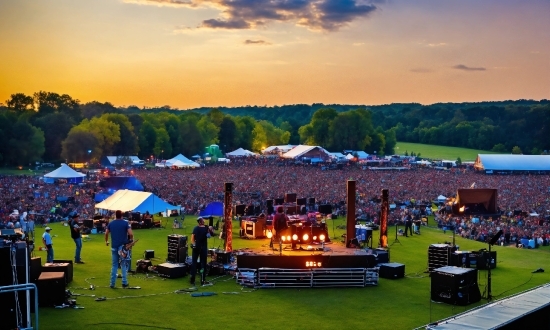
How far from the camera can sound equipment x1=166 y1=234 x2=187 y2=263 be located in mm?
15586

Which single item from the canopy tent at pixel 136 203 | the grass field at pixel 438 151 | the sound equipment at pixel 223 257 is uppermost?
the grass field at pixel 438 151

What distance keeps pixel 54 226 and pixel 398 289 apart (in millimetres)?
17364

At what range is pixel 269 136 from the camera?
134 meters

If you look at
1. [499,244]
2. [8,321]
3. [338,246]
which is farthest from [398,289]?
[499,244]

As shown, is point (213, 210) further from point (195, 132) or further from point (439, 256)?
point (195, 132)

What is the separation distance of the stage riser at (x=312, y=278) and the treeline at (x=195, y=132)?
74.2 m

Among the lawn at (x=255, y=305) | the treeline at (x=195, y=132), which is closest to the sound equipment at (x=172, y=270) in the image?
the lawn at (x=255, y=305)

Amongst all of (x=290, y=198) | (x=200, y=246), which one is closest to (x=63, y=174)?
(x=290, y=198)

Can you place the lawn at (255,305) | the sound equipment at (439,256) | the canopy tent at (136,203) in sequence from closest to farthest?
1. the lawn at (255,305)
2. the sound equipment at (439,256)
3. the canopy tent at (136,203)

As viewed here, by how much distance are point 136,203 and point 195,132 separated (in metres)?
83.2

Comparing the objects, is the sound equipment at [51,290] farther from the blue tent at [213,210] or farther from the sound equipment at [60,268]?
the blue tent at [213,210]

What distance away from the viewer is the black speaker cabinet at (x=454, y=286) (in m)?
11.9

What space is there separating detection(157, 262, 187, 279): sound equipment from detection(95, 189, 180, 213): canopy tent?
36.5 feet

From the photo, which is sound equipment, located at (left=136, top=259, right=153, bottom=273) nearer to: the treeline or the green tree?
the treeline
